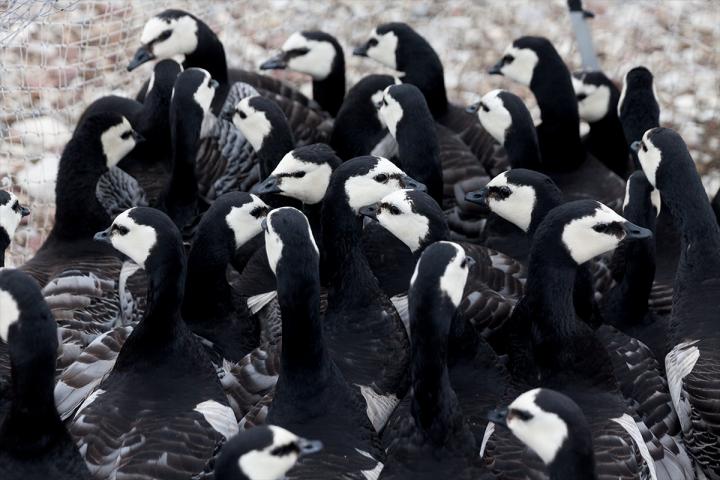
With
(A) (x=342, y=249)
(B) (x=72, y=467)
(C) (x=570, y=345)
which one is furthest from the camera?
(A) (x=342, y=249)

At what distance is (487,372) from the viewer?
5465 millimetres

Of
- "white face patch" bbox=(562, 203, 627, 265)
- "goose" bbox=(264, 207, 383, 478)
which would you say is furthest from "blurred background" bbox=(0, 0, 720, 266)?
"white face patch" bbox=(562, 203, 627, 265)

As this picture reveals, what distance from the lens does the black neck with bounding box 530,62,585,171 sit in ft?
25.0

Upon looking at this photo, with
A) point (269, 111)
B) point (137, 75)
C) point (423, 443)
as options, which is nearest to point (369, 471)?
point (423, 443)

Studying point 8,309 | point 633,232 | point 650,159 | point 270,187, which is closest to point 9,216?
point 270,187

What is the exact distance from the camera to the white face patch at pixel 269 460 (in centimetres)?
417

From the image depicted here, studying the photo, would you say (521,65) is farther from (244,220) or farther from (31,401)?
(31,401)

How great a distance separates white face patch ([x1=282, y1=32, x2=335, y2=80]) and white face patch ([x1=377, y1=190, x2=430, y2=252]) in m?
2.87

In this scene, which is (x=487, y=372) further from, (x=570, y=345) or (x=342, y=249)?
(x=342, y=249)

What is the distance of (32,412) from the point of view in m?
4.57

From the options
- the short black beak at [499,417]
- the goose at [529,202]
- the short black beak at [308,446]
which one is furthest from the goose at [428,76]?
the short black beak at [308,446]

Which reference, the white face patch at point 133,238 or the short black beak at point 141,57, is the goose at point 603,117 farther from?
the white face patch at point 133,238

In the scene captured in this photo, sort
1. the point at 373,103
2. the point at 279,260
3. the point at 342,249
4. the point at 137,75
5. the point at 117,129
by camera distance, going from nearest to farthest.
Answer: the point at 279,260 < the point at 342,249 < the point at 117,129 < the point at 373,103 < the point at 137,75

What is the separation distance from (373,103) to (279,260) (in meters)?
2.87
